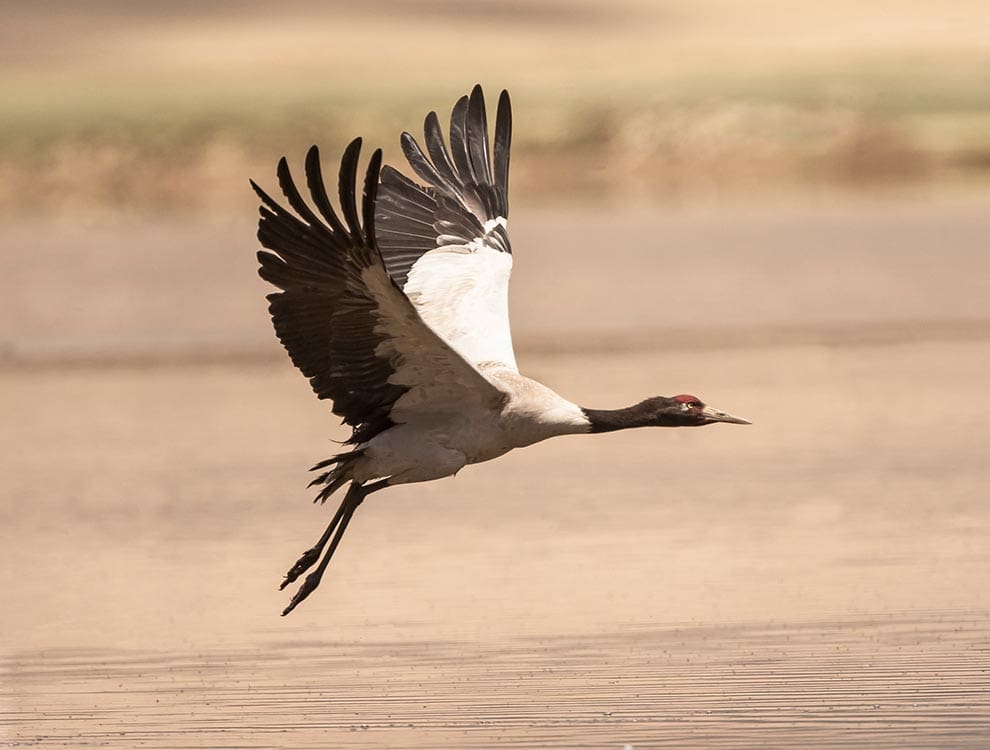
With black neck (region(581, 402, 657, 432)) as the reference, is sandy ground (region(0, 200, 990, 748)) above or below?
below

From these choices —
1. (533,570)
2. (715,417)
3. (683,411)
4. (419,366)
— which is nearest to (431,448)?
(419,366)

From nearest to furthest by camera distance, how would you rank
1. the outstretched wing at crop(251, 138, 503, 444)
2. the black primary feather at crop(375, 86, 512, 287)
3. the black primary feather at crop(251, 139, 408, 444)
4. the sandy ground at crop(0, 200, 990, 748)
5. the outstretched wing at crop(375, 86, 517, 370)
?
1. the sandy ground at crop(0, 200, 990, 748)
2. the black primary feather at crop(251, 139, 408, 444)
3. the outstretched wing at crop(251, 138, 503, 444)
4. the outstretched wing at crop(375, 86, 517, 370)
5. the black primary feather at crop(375, 86, 512, 287)

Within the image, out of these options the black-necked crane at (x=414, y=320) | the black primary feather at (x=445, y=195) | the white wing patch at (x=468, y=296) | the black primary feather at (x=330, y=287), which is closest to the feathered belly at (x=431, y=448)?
the black-necked crane at (x=414, y=320)

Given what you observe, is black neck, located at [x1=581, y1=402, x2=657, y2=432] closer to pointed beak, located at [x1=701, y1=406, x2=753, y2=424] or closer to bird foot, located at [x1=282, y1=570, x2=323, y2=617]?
pointed beak, located at [x1=701, y1=406, x2=753, y2=424]

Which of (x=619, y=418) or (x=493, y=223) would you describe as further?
(x=493, y=223)

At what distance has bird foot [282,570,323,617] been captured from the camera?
10328mm

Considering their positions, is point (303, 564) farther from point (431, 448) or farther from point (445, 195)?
point (445, 195)

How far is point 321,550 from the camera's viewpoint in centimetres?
1050

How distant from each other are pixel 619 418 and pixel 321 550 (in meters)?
1.63

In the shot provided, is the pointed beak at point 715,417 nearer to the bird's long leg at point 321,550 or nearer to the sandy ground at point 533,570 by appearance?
the sandy ground at point 533,570

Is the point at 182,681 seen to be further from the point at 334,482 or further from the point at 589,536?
the point at 589,536

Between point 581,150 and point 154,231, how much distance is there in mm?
26238

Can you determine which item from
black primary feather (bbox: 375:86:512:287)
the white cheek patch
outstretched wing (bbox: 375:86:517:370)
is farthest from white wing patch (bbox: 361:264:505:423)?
the white cheek patch

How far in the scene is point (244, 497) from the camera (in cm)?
1410
